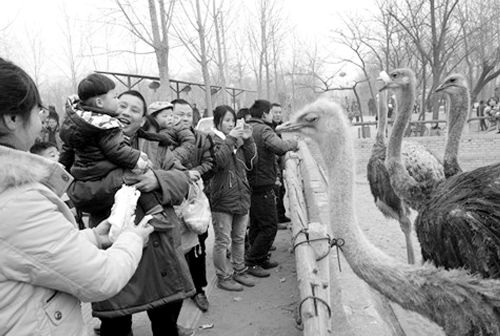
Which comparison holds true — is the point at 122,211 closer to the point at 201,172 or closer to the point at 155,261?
the point at 155,261

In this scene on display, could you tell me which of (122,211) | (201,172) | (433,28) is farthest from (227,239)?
(433,28)

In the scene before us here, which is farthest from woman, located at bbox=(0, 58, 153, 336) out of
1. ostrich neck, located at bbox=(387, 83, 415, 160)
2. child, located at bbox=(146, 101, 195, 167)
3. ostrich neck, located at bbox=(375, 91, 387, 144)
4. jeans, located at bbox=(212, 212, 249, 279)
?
ostrich neck, located at bbox=(375, 91, 387, 144)

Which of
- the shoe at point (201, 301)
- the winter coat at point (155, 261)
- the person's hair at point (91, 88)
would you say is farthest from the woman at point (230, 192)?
the person's hair at point (91, 88)

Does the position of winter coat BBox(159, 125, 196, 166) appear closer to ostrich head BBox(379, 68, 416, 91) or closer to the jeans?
the jeans

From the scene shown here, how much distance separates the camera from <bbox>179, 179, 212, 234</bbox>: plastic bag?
9.80 feet

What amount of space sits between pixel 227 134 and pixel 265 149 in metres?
0.64

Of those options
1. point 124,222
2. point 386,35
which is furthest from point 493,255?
point 386,35

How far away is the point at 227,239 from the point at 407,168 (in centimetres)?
248

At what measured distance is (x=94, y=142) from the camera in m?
2.20

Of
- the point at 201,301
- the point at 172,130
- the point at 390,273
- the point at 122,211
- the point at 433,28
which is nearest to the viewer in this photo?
the point at 122,211

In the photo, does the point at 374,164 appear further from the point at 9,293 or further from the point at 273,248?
the point at 9,293

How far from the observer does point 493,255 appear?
2432 millimetres

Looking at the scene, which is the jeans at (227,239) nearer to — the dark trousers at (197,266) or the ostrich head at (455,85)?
the dark trousers at (197,266)

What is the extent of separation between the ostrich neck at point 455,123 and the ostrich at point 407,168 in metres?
0.48
